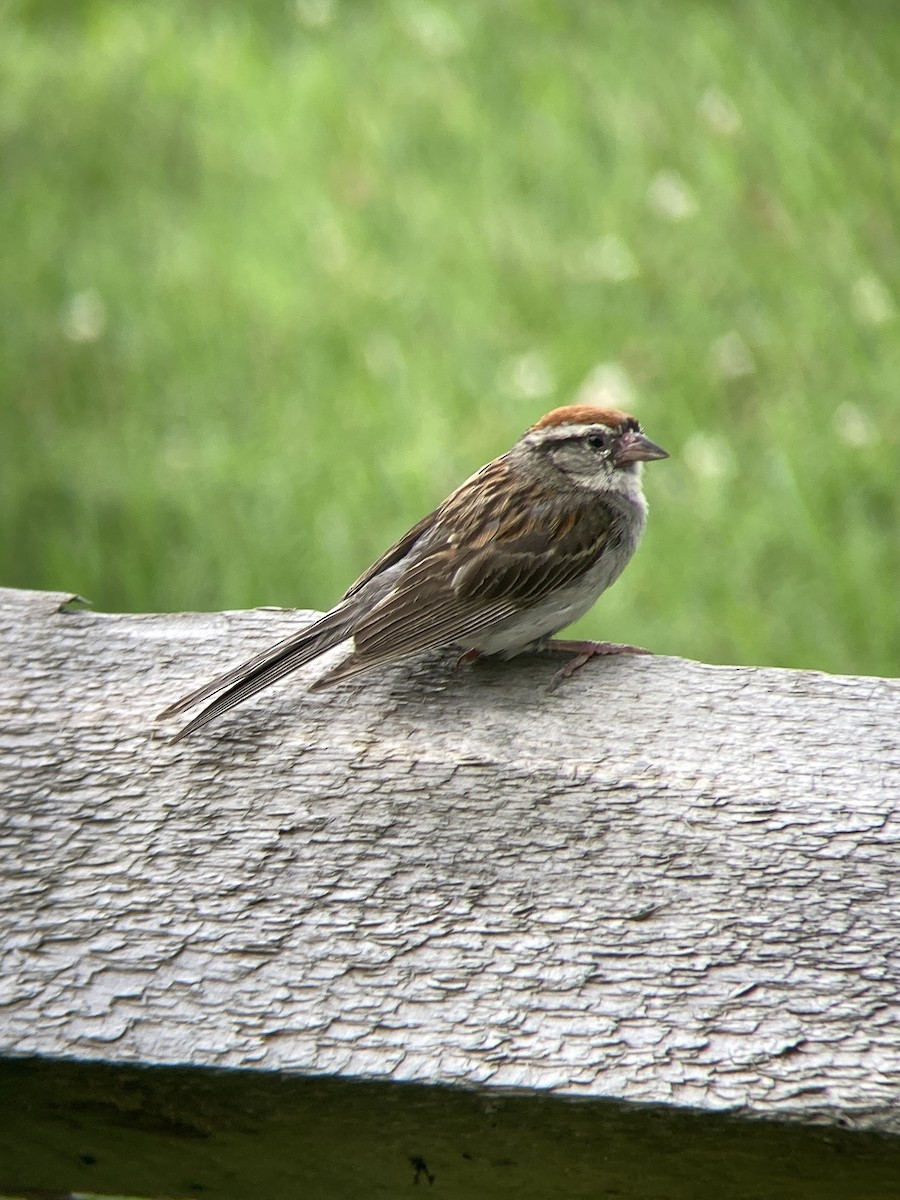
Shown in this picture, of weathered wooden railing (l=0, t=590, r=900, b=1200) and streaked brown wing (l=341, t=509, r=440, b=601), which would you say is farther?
streaked brown wing (l=341, t=509, r=440, b=601)

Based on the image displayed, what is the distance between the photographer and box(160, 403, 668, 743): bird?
1.95 m

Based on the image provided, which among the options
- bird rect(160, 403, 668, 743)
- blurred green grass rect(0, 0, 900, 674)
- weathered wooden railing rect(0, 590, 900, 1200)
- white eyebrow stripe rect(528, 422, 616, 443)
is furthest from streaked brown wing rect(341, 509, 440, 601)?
blurred green grass rect(0, 0, 900, 674)

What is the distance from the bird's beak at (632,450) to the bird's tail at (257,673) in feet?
3.00

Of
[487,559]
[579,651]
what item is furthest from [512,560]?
[579,651]

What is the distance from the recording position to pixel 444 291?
4.96 meters

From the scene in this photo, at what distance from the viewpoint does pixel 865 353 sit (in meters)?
4.57

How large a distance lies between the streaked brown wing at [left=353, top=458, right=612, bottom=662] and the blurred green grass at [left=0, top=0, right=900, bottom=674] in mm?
1422

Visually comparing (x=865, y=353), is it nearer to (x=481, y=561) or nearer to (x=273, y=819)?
(x=481, y=561)

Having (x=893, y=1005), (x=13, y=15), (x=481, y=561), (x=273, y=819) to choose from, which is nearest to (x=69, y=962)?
(x=273, y=819)

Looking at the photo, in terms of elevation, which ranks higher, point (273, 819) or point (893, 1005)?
point (273, 819)

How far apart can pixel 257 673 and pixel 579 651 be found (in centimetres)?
56

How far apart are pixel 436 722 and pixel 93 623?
0.45 meters

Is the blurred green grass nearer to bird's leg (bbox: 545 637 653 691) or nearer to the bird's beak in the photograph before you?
the bird's beak

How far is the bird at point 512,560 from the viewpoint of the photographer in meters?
1.95
